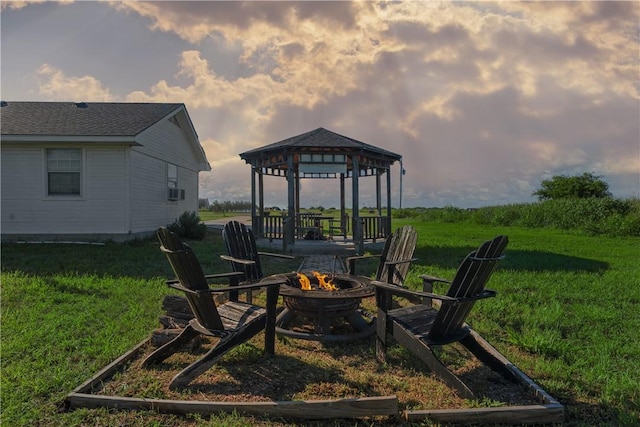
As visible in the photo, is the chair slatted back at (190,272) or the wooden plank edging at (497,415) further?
the chair slatted back at (190,272)

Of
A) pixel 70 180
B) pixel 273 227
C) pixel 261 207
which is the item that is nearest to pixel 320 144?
pixel 273 227

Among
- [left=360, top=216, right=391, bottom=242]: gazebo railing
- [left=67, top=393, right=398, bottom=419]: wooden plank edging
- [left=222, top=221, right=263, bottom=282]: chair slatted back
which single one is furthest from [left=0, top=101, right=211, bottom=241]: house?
[left=67, top=393, right=398, bottom=419]: wooden plank edging

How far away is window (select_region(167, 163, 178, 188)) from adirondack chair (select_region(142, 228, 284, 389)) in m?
12.6

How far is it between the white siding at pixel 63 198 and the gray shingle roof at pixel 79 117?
2.01ft

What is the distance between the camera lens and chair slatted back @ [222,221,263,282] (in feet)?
16.8

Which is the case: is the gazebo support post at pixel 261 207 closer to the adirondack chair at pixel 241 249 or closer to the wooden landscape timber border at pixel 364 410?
the adirondack chair at pixel 241 249

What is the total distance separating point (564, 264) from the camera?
8938mm

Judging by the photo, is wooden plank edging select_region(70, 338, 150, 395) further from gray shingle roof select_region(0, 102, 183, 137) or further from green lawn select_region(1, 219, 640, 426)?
gray shingle roof select_region(0, 102, 183, 137)

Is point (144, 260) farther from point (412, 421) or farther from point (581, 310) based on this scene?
point (581, 310)

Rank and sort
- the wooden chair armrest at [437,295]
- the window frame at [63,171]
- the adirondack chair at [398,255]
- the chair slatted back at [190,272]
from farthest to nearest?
the window frame at [63,171] → the adirondack chair at [398,255] → the chair slatted back at [190,272] → the wooden chair armrest at [437,295]

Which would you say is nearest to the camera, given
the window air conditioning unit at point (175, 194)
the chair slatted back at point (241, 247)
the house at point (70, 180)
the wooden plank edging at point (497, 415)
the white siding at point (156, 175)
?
the wooden plank edging at point (497, 415)

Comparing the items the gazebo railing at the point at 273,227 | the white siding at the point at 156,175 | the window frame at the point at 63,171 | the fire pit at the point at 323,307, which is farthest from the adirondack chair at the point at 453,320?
the window frame at the point at 63,171

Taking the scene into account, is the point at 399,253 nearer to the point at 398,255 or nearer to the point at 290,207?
the point at 398,255

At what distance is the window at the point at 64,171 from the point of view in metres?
12.0
